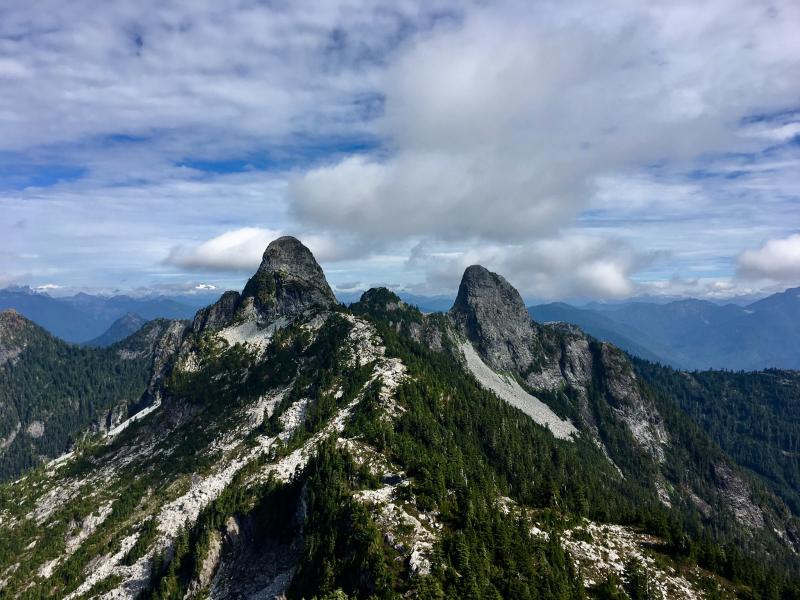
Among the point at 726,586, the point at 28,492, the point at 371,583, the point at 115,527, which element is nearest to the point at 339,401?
the point at 115,527

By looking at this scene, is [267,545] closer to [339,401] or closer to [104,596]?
[104,596]

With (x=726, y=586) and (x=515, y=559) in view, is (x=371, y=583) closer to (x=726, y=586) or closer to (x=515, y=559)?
(x=515, y=559)

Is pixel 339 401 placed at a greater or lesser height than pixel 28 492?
greater

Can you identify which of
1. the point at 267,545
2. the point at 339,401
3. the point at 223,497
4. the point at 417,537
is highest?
the point at 339,401

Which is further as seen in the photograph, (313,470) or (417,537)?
(313,470)

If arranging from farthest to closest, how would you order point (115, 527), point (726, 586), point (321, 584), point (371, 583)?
point (115, 527)
point (726, 586)
point (321, 584)
point (371, 583)

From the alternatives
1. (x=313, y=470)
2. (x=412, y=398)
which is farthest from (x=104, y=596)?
(x=412, y=398)

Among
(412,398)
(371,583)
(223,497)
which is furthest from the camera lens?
(412,398)

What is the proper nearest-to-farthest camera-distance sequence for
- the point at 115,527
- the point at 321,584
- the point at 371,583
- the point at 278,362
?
the point at 371,583 → the point at 321,584 → the point at 115,527 → the point at 278,362

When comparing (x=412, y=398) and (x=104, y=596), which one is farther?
(x=412, y=398)
